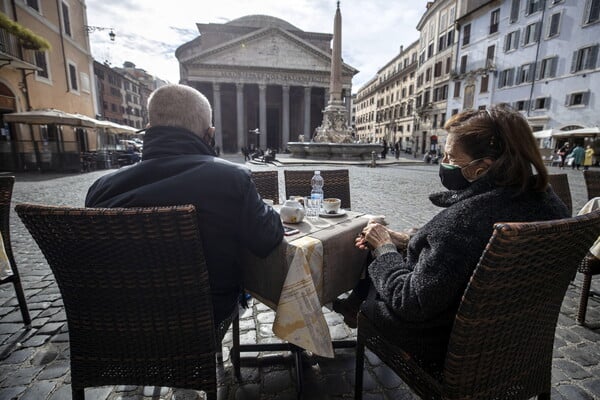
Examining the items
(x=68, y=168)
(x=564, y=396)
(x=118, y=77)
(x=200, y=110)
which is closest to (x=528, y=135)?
(x=200, y=110)

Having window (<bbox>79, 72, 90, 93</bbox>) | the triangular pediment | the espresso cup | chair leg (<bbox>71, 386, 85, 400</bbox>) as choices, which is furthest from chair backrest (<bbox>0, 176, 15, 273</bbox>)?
the triangular pediment

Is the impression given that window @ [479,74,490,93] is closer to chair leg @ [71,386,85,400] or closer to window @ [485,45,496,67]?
window @ [485,45,496,67]

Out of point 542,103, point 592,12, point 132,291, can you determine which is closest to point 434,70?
point 542,103

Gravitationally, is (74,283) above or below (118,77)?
below

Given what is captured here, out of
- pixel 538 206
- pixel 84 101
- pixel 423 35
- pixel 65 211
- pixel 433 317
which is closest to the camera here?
pixel 65 211

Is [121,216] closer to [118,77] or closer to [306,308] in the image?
[306,308]

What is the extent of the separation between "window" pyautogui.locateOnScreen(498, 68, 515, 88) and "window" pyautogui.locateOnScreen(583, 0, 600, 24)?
565 cm

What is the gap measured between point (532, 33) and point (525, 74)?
10.1 feet

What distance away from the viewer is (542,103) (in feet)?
76.7

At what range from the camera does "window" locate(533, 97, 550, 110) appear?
2294cm

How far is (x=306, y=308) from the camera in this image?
5.06 feet

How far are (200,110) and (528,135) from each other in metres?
1.51

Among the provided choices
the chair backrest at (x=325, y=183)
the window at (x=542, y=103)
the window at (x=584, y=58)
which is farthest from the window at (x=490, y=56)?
the chair backrest at (x=325, y=183)

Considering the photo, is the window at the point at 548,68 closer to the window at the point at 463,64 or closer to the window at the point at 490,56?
the window at the point at 490,56
